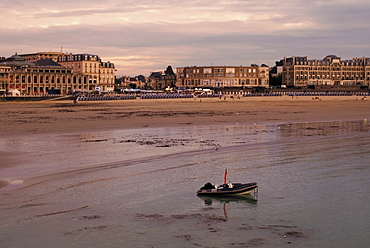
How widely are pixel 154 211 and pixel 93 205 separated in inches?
75.9

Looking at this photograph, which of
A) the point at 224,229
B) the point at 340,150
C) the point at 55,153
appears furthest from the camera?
the point at 340,150

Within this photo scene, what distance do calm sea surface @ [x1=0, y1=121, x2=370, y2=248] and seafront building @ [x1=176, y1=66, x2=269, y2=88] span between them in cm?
14829

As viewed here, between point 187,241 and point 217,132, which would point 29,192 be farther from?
point 217,132

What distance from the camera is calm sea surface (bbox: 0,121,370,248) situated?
12.2m

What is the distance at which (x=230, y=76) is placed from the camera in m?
177

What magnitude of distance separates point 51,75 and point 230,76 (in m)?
71.6

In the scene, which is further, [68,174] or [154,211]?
[68,174]

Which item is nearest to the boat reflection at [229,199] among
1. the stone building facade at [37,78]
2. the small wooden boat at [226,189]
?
the small wooden boat at [226,189]

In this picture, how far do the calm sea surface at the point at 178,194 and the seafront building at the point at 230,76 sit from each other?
14829 cm

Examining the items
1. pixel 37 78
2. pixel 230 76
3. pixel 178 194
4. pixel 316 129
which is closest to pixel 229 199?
pixel 178 194

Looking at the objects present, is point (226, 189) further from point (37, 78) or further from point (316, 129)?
point (37, 78)

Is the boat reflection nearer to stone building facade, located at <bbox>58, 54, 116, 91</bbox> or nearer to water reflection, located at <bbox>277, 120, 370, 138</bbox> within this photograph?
water reflection, located at <bbox>277, 120, 370, 138</bbox>

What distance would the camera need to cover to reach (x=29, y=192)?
53.2 feet

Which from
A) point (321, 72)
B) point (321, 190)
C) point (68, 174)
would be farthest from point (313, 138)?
point (321, 72)
